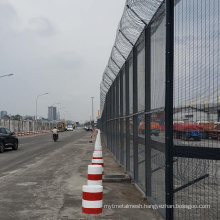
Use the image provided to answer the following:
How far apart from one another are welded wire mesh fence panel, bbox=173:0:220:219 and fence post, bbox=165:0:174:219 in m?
0.09

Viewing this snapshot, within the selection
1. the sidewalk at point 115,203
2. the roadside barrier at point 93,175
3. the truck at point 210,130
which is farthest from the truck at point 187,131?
the sidewalk at point 115,203

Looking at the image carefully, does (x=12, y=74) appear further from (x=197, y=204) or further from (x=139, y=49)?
(x=197, y=204)

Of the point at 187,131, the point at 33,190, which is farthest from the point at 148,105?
the point at 33,190

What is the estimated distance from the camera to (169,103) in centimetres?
482

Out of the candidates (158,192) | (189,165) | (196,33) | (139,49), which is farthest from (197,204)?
(139,49)

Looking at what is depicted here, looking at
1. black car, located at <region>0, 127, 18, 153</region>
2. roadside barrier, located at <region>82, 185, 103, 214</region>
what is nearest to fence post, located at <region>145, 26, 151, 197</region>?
roadside barrier, located at <region>82, 185, 103, 214</region>

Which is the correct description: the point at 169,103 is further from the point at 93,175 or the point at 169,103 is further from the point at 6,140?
the point at 6,140

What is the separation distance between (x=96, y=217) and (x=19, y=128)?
51.6 metres

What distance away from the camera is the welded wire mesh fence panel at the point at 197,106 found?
A: 11.2 ft

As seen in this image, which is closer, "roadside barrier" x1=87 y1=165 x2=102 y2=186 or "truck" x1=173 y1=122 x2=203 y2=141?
"truck" x1=173 y1=122 x2=203 y2=141

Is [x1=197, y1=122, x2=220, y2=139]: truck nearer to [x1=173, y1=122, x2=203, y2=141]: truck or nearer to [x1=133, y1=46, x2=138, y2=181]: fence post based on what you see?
[x1=173, y1=122, x2=203, y2=141]: truck

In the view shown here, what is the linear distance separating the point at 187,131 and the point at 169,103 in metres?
0.70

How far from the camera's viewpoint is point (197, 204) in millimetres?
4473

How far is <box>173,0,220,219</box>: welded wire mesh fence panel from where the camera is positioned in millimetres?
3410
